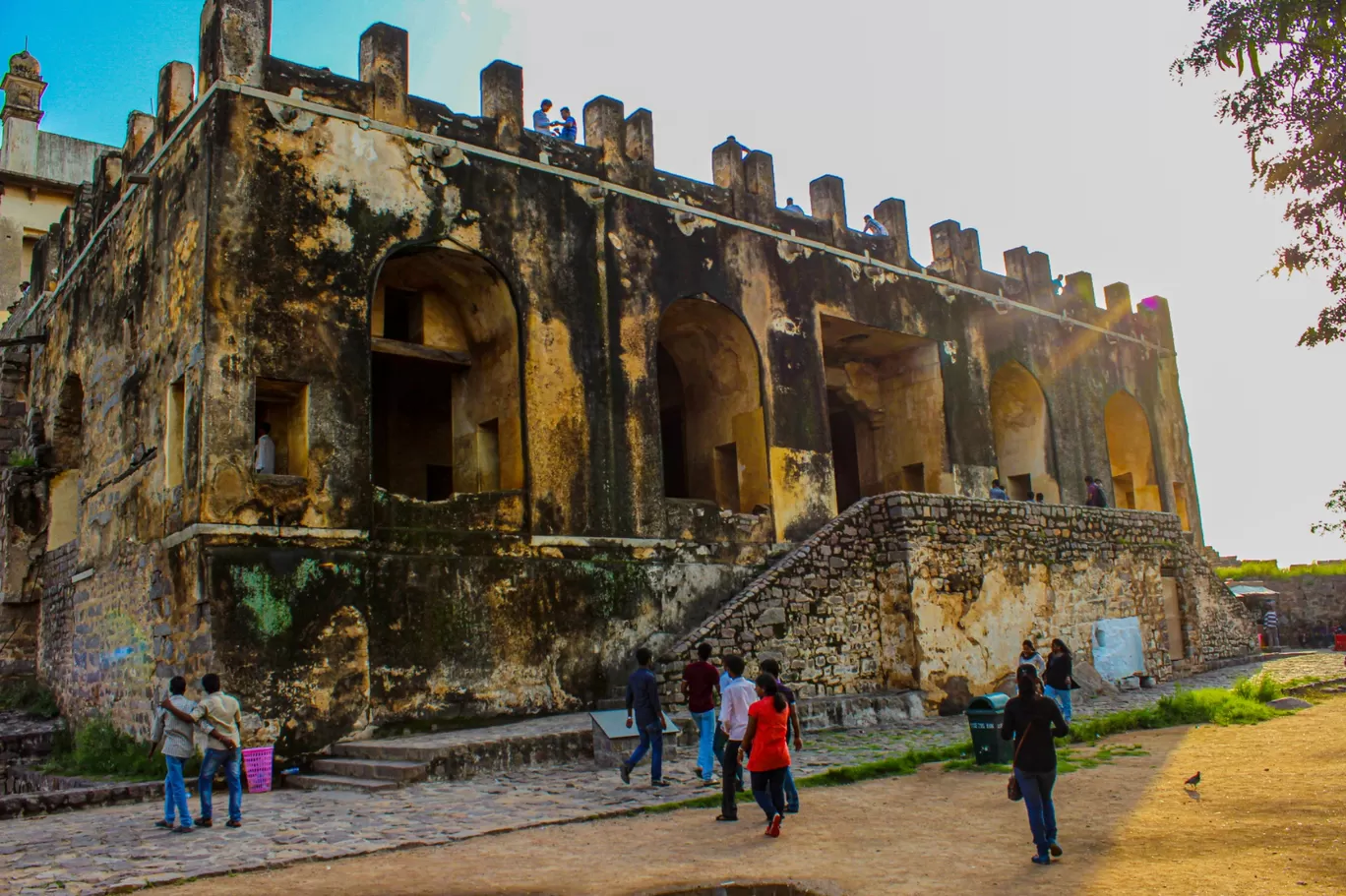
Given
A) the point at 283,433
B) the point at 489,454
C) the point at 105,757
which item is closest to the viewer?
the point at 105,757

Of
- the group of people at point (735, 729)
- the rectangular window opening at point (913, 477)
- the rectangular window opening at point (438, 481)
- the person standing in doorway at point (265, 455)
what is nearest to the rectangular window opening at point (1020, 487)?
the rectangular window opening at point (913, 477)

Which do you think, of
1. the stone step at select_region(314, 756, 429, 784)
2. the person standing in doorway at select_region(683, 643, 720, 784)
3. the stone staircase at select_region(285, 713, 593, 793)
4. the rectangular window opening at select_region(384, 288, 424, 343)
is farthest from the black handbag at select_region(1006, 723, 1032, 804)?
the rectangular window opening at select_region(384, 288, 424, 343)

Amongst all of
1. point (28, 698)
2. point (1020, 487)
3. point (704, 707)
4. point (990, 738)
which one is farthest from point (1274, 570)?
point (28, 698)

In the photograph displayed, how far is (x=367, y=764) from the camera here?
10.1 meters

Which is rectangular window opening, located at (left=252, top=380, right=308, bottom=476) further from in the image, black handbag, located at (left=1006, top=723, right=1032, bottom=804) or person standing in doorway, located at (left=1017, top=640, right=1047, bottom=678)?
person standing in doorway, located at (left=1017, top=640, right=1047, bottom=678)

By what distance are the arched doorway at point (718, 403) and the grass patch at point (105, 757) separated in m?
7.48

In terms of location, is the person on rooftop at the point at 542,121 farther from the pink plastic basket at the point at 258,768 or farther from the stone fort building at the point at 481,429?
the pink plastic basket at the point at 258,768

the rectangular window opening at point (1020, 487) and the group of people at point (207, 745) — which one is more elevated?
the rectangular window opening at point (1020, 487)

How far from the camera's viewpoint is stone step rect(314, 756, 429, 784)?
9.77m

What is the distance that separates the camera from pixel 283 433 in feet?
42.4

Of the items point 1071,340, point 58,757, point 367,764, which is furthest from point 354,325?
point 1071,340

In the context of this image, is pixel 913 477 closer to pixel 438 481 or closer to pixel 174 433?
pixel 438 481

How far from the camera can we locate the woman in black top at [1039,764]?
254 inches

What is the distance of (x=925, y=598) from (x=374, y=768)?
7.68 m
